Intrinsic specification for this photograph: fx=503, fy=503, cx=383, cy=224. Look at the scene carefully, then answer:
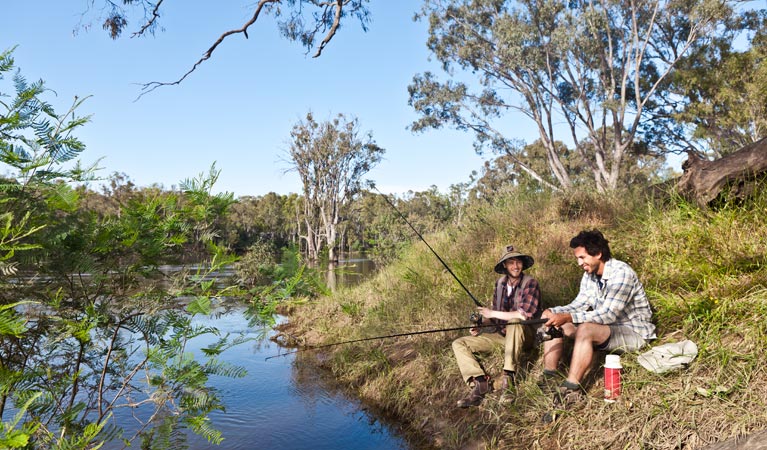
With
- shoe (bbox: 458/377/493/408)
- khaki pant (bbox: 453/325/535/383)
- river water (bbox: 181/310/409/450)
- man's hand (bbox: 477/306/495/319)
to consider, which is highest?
man's hand (bbox: 477/306/495/319)

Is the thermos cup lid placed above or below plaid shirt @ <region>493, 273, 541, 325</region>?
below

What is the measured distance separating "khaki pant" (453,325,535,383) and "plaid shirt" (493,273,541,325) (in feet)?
0.51

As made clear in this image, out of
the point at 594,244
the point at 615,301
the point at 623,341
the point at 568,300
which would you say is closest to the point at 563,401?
the point at 623,341

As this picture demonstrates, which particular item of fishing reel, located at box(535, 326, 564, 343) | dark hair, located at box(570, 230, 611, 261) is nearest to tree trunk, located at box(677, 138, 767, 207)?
dark hair, located at box(570, 230, 611, 261)

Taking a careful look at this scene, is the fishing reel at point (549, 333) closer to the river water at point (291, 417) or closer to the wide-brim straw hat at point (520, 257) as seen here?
the wide-brim straw hat at point (520, 257)

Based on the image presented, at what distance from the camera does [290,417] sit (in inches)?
214

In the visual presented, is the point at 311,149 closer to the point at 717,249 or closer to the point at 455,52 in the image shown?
the point at 455,52

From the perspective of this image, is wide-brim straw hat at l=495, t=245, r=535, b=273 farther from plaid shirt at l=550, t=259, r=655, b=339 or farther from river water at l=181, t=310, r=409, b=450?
river water at l=181, t=310, r=409, b=450

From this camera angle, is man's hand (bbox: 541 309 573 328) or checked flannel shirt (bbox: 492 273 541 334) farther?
checked flannel shirt (bbox: 492 273 541 334)

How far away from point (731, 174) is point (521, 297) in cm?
227

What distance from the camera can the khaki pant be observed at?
4.07m

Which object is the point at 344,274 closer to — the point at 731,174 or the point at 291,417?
the point at 291,417

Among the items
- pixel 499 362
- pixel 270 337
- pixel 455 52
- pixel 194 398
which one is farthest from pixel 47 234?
pixel 455 52

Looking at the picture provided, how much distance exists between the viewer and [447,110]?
790 inches
